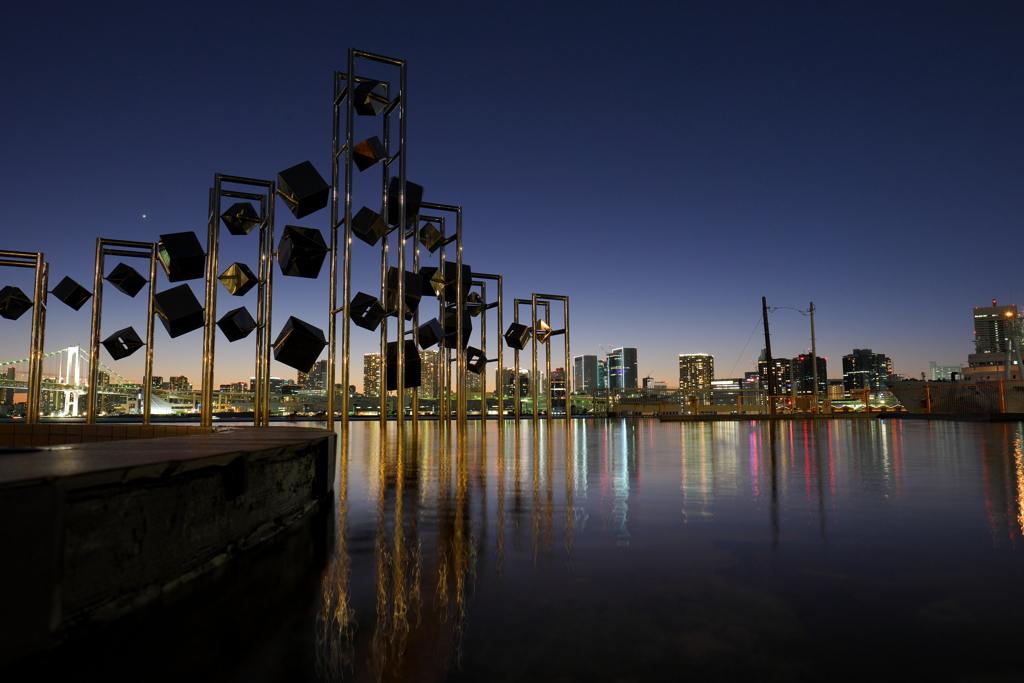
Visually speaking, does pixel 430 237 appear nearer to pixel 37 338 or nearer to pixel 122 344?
pixel 122 344

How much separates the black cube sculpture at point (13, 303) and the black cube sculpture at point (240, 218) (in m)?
6.27

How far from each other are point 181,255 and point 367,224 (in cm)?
354

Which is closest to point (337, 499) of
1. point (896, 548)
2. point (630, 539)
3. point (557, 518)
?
point (557, 518)

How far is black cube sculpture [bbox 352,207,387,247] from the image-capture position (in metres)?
12.4

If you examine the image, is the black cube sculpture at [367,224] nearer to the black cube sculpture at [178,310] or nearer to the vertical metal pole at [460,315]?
the black cube sculpture at [178,310]

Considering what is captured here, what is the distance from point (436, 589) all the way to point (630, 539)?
1152 mm

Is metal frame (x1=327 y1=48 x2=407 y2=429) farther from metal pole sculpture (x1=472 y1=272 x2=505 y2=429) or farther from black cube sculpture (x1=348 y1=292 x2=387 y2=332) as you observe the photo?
metal pole sculpture (x1=472 y1=272 x2=505 y2=429)

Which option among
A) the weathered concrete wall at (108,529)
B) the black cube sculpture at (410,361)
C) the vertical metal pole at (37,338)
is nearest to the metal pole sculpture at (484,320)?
the black cube sculpture at (410,361)

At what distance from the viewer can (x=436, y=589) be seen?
215cm

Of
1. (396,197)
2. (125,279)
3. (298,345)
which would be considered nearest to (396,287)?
(396,197)

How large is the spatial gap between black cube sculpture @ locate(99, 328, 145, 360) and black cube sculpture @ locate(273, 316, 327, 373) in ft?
18.2

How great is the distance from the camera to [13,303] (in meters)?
14.2

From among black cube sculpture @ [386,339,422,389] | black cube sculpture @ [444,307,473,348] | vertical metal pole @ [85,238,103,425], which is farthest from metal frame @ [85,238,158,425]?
black cube sculpture @ [444,307,473,348]

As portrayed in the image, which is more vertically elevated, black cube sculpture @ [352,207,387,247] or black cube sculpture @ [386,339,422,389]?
black cube sculpture @ [352,207,387,247]
